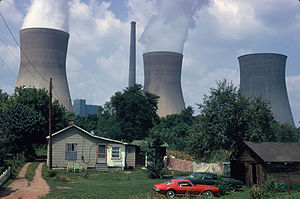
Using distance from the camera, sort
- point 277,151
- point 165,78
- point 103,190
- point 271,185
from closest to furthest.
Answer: point 103,190 < point 271,185 < point 277,151 < point 165,78

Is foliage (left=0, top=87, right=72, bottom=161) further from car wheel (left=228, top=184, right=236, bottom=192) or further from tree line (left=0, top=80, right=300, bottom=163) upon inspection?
car wheel (left=228, top=184, right=236, bottom=192)

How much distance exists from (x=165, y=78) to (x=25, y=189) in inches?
2418

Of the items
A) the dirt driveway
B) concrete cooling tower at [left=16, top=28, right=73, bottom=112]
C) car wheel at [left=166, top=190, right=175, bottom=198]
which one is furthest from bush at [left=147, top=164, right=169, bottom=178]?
concrete cooling tower at [left=16, top=28, right=73, bottom=112]

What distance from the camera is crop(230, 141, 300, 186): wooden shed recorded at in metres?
24.2

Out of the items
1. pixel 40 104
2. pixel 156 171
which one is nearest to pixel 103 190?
pixel 156 171

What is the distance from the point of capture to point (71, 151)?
35.3m

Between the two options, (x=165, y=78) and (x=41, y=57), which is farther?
(x=165, y=78)

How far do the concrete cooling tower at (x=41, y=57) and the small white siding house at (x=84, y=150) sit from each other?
32.8 metres

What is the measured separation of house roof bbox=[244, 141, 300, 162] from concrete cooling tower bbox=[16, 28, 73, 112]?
4890 cm

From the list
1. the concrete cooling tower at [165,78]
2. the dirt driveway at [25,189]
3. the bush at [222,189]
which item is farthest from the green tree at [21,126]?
the concrete cooling tower at [165,78]

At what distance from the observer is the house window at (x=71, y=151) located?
1384 inches

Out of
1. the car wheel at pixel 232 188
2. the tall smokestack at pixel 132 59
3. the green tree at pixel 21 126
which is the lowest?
the car wheel at pixel 232 188

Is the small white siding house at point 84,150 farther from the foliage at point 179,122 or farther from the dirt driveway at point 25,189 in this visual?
the foliage at point 179,122

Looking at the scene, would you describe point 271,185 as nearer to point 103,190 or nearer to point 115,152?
point 103,190
